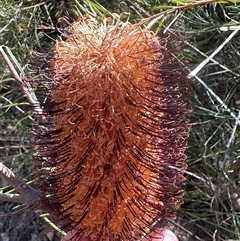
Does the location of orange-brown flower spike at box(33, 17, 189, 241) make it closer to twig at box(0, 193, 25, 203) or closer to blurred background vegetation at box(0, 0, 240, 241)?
twig at box(0, 193, 25, 203)

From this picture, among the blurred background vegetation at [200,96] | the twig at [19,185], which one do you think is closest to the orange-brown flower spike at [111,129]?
the twig at [19,185]

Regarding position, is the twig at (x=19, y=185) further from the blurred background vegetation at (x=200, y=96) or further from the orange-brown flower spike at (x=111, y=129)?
the blurred background vegetation at (x=200, y=96)

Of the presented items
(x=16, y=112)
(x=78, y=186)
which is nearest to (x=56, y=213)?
(x=78, y=186)

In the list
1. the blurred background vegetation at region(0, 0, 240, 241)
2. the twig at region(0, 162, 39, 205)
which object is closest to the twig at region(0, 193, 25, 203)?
the twig at region(0, 162, 39, 205)

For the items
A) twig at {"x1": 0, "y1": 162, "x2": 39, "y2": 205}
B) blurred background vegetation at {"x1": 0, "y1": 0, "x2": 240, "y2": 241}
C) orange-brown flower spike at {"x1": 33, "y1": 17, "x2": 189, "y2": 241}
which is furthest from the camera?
blurred background vegetation at {"x1": 0, "y1": 0, "x2": 240, "y2": 241}

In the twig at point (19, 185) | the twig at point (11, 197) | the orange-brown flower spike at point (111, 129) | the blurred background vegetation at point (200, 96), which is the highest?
the orange-brown flower spike at point (111, 129)

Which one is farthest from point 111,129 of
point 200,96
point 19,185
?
point 200,96
